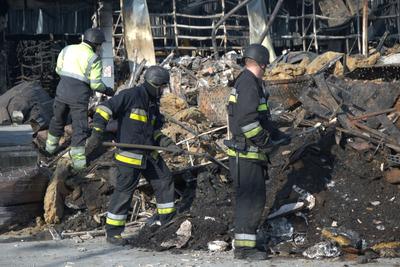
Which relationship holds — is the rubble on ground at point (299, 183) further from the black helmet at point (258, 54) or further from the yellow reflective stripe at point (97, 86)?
Result: the black helmet at point (258, 54)

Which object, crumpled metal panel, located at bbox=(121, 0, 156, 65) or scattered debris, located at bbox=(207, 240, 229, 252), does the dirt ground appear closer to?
scattered debris, located at bbox=(207, 240, 229, 252)

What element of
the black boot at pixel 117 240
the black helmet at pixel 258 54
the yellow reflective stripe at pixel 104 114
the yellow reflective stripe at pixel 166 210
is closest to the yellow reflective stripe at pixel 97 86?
the yellow reflective stripe at pixel 104 114

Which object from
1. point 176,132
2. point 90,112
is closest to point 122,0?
point 90,112

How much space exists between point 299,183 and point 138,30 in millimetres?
13074

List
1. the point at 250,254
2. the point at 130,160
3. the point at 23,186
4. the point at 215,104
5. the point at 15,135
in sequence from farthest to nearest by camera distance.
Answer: the point at 15,135, the point at 215,104, the point at 23,186, the point at 130,160, the point at 250,254

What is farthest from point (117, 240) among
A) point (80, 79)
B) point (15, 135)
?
point (15, 135)

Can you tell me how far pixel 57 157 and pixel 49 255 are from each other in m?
2.78

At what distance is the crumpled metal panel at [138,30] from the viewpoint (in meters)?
21.2

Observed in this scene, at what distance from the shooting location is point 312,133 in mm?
9891

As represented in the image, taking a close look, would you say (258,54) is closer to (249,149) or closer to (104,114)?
(249,149)

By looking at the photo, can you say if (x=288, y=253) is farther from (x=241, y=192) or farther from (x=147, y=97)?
(x=147, y=97)

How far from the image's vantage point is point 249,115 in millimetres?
7832

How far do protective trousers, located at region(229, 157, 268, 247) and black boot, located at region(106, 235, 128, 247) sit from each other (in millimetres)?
1298

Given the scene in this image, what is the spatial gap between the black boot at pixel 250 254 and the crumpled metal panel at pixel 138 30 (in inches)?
534
